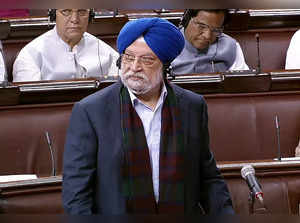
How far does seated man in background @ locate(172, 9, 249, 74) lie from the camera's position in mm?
1823

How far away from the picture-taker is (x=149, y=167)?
2.91 feet

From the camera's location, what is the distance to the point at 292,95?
1662 mm

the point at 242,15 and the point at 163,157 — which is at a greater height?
the point at 242,15

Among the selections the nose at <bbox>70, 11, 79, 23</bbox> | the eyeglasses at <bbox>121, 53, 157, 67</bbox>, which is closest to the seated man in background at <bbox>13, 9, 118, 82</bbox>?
the nose at <bbox>70, 11, 79, 23</bbox>

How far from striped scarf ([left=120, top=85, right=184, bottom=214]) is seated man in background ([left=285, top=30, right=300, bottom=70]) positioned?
1.07 m

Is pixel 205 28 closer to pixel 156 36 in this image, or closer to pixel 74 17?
pixel 74 17

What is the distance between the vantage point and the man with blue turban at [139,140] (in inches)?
34.8

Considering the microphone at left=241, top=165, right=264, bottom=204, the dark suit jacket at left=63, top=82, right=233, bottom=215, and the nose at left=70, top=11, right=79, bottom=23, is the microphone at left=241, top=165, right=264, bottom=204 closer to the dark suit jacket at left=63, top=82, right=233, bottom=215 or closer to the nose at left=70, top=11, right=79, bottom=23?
the dark suit jacket at left=63, top=82, right=233, bottom=215

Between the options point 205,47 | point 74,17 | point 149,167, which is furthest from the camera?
point 205,47

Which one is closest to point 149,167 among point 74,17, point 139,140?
point 139,140

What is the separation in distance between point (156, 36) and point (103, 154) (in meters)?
0.17

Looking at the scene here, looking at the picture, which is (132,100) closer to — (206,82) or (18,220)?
(206,82)

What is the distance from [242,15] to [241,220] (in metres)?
1.91
